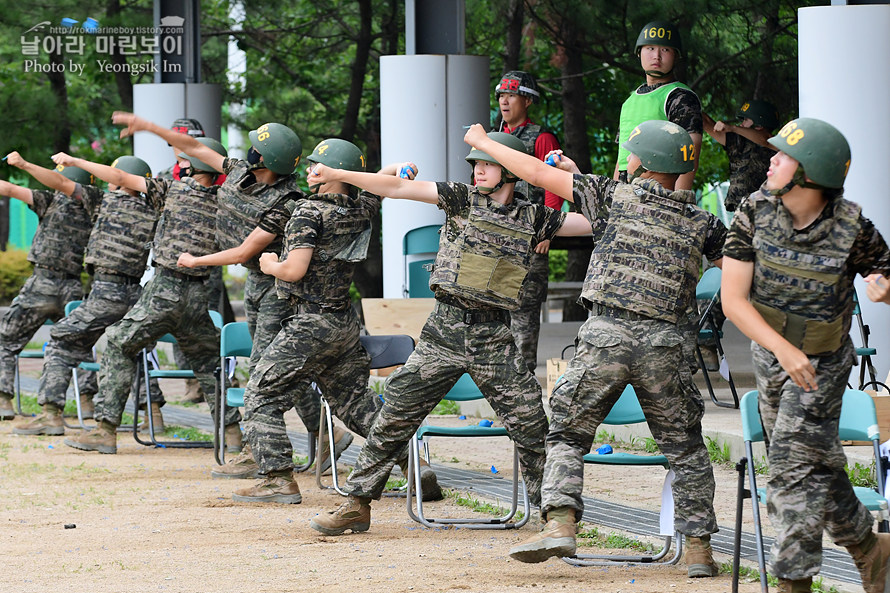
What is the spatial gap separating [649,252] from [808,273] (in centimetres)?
86

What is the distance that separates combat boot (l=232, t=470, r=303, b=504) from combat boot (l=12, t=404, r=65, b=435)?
371cm

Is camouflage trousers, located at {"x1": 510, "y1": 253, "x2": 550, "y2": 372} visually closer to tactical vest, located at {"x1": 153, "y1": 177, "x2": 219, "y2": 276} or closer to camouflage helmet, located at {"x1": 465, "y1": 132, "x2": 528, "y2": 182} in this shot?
tactical vest, located at {"x1": 153, "y1": 177, "x2": 219, "y2": 276}

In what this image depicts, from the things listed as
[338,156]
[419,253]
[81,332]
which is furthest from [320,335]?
[419,253]

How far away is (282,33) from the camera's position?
18.6 meters

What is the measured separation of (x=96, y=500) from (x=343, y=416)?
1717mm

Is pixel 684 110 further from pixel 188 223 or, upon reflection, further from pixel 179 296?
pixel 179 296

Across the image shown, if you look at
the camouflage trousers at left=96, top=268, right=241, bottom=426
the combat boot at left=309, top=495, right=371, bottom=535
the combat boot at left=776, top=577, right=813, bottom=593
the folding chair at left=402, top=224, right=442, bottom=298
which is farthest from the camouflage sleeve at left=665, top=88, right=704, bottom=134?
the folding chair at left=402, top=224, right=442, bottom=298

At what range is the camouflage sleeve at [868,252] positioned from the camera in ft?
16.5

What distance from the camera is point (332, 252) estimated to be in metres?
7.52

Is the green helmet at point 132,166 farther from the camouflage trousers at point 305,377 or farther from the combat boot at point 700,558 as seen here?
the combat boot at point 700,558

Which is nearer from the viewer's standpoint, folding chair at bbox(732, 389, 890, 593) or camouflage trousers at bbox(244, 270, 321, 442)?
folding chair at bbox(732, 389, 890, 593)

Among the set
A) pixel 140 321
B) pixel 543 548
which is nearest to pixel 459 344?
pixel 543 548

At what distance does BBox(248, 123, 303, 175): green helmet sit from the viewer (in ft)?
26.9

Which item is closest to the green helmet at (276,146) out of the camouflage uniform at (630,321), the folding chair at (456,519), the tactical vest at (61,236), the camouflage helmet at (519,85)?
the camouflage helmet at (519,85)
